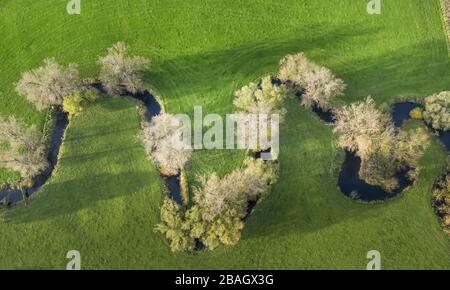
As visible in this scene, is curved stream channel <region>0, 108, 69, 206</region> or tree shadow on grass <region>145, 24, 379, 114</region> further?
tree shadow on grass <region>145, 24, 379, 114</region>

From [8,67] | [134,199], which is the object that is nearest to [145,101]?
[134,199]

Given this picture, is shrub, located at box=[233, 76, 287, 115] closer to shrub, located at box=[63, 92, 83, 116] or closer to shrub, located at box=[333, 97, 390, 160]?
shrub, located at box=[333, 97, 390, 160]

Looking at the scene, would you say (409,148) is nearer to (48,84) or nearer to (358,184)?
(358,184)

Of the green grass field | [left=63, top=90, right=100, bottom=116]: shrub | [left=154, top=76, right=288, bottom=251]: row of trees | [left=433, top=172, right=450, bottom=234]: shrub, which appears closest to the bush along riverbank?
the green grass field

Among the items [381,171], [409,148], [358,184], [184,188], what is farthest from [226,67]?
[409,148]

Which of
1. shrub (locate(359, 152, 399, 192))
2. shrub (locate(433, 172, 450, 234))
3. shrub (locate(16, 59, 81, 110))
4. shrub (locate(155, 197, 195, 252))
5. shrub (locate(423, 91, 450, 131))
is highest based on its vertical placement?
shrub (locate(16, 59, 81, 110))

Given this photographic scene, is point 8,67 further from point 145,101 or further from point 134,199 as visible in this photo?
point 134,199
